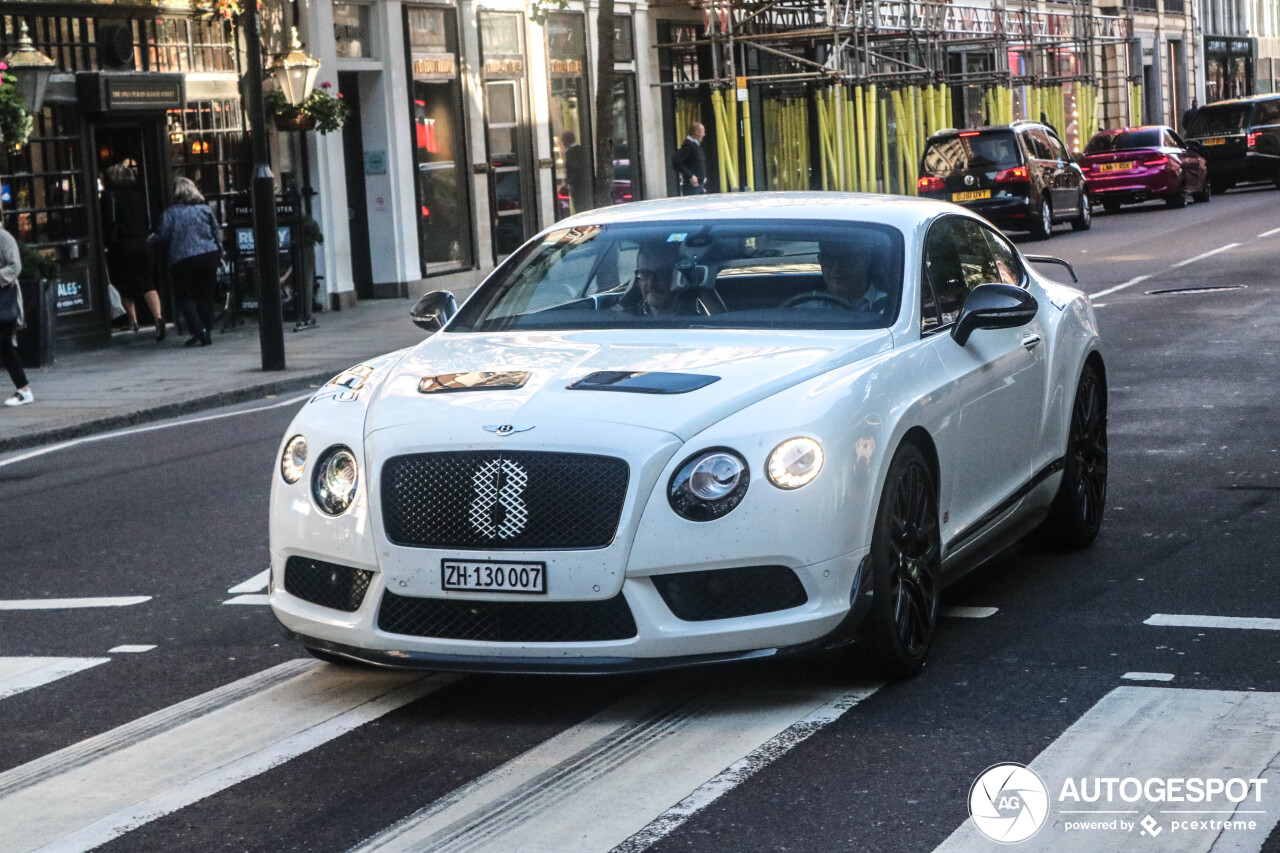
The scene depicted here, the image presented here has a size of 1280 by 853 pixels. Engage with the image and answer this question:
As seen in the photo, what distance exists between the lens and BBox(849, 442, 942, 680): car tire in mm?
5598

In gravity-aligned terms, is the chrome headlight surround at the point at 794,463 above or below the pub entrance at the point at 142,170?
below

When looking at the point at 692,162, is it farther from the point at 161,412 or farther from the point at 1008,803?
the point at 1008,803

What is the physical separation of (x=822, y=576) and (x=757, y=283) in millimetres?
1528

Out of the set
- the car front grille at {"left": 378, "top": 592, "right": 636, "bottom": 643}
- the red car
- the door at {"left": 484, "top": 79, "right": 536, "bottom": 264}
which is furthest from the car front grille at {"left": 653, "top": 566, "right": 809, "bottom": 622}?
the red car

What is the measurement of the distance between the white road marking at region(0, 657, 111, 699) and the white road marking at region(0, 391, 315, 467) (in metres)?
6.23

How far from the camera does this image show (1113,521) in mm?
Result: 8367

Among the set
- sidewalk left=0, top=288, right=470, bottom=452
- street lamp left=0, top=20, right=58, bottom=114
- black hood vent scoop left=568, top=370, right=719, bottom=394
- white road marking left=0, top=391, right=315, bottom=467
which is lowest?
white road marking left=0, top=391, right=315, bottom=467

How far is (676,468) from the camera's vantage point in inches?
209

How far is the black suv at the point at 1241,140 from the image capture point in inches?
1730

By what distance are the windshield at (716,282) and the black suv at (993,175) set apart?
24.4 metres

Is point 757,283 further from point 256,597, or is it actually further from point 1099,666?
point 256,597

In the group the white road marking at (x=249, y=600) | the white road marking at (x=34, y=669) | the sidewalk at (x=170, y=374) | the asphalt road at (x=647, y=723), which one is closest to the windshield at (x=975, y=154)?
the sidewalk at (x=170, y=374)

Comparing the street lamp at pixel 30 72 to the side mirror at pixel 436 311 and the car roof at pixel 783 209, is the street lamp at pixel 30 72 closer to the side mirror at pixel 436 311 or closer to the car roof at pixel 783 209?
the side mirror at pixel 436 311

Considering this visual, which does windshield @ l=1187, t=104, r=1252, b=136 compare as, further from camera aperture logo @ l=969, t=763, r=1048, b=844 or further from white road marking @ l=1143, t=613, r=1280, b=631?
camera aperture logo @ l=969, t=763, r=1048, b=844
